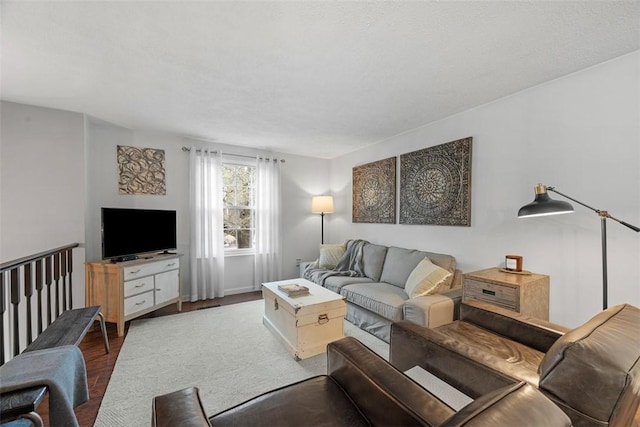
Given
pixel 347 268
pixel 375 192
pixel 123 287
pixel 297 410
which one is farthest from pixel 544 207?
pixel 123 287

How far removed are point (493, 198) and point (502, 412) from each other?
2.50m

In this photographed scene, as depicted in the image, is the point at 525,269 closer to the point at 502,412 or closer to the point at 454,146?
the point at 454,146

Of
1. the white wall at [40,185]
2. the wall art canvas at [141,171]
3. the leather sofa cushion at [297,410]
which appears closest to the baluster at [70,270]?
the white wall at [40,185]

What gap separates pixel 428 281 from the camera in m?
2.58

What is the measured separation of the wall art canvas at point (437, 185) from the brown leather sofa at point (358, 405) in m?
2.18

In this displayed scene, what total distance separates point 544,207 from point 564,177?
0.64 metres

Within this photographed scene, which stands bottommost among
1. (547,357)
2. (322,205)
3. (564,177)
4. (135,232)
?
(547,357)

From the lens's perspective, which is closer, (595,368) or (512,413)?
(512,413)

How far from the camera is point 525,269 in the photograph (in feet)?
7.91

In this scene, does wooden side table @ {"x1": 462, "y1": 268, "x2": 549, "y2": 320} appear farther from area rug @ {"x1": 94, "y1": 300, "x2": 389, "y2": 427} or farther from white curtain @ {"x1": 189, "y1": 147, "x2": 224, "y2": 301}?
white curtain @ {"x1": 189, "y1": 147, "x2": 224, "y2": 301}

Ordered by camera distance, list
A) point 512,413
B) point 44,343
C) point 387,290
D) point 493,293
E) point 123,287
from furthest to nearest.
Answer: 1. point 387,290
2. point 123,287
3. point 493,293
4. point 44,343
5. point 512,413

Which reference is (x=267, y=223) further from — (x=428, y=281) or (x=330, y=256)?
(x=428, y=281)

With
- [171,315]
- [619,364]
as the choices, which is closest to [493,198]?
[619,364]

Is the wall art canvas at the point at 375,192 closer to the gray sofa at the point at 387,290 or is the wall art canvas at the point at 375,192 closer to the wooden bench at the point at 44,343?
the gray sofa at the point at 387,290
